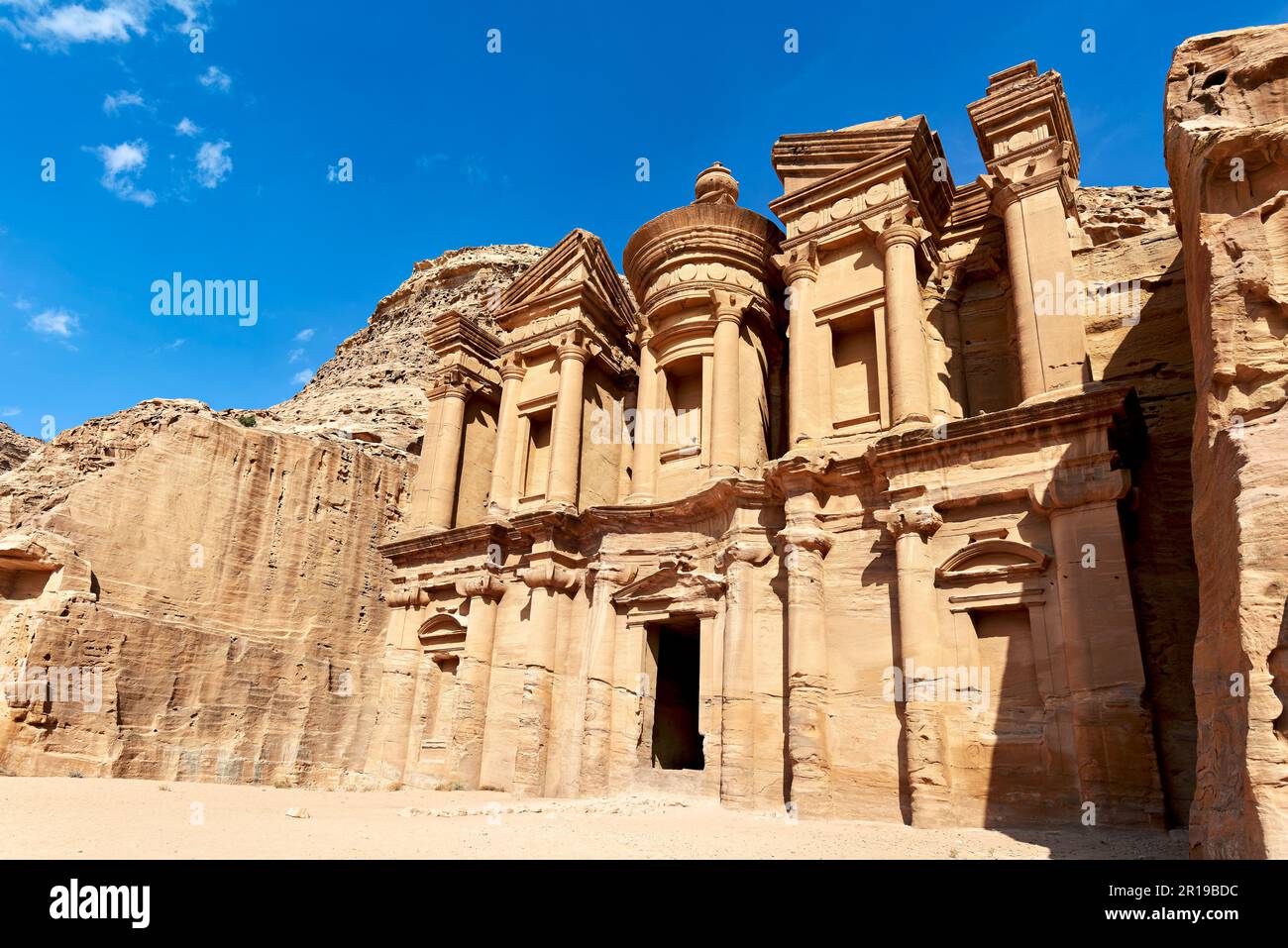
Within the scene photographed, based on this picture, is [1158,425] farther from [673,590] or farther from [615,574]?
[615,574]

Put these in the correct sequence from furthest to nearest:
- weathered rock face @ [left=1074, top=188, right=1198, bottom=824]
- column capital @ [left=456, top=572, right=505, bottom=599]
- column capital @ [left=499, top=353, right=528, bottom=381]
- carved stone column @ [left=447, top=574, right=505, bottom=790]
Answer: column capital @ [left=499, top=353, right=528, bottom=381]
column capital @ [left=456, top=572, right=505, bottom=599]
carved stone column @ [left=447, top=574, right=505, bottom=790]
weathered rock face @ [left=1074, top=188, right=1198, bottom=824]

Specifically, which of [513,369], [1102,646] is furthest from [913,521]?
[513,369]

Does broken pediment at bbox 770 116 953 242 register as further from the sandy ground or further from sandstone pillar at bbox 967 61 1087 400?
the sandy ground

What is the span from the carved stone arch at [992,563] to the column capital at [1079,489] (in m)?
0.74

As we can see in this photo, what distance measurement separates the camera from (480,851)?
8180 mm

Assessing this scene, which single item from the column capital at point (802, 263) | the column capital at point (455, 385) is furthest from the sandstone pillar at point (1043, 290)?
the column capital at point (455, 385)

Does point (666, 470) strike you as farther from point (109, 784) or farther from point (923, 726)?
point (109, 784)

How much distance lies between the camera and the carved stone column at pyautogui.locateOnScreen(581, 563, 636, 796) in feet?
54.0

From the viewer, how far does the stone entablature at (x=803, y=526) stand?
12.1 meters

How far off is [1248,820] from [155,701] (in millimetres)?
21955

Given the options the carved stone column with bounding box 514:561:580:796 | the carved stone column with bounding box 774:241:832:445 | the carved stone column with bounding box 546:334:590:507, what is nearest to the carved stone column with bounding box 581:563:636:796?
the carved stone column with bounding box 514:561:580:796

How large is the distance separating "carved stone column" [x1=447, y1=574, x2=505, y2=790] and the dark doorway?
4144 millimetres

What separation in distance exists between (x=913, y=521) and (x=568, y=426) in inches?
395

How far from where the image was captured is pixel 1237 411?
22.1 ft
